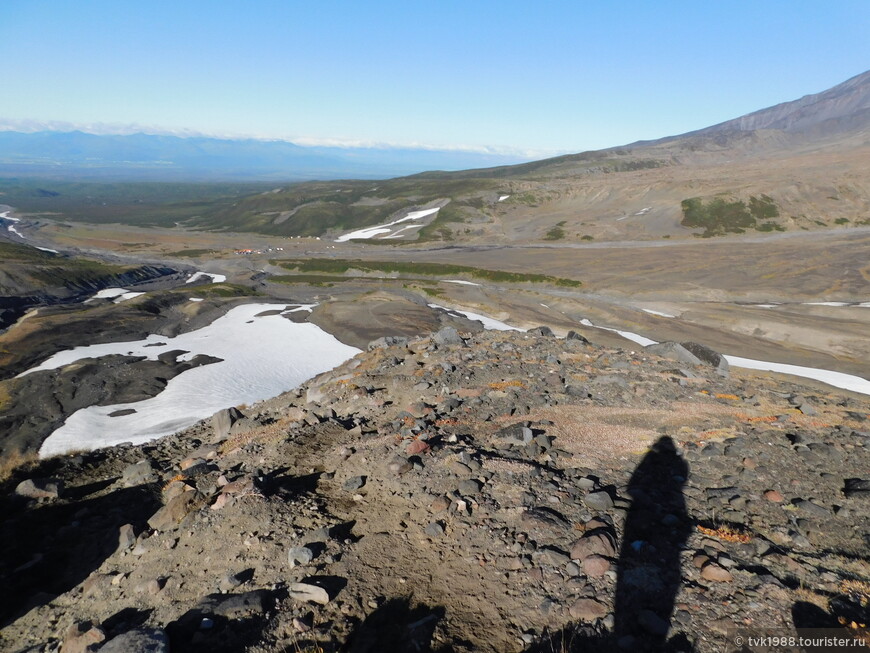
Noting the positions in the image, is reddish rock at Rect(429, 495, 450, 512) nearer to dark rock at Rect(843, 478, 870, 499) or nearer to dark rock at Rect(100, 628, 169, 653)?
dark rock at Rect(100, 628, 169, 653)

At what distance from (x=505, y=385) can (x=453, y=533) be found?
11.3 m

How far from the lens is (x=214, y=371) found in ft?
162

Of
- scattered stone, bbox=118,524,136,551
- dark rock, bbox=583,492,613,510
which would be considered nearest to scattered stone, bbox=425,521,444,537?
dark rock, bbox=583,492,613,510

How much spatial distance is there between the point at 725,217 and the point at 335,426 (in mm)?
175423

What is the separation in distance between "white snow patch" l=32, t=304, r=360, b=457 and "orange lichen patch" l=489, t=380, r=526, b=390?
20.1 m

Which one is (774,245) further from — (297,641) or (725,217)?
(297,641)

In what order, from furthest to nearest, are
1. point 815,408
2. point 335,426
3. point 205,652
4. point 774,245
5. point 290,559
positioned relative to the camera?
1. point 774,245
2. point 815,408
3. point 335,426
4. point 290,559
5. point 205,652

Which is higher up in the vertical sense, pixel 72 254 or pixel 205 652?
pixel 205 652

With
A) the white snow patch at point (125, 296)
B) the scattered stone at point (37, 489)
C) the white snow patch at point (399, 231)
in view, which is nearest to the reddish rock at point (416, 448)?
the scattered stone at point (37, 489)

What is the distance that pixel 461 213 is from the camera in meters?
198

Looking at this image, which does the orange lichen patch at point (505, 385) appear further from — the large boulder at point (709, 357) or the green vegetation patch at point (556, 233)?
the green vegetation patch at point (556, 233)

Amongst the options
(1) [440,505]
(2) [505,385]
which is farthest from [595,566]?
(2) [505,385]

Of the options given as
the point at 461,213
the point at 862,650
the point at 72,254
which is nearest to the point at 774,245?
the point at 461,213

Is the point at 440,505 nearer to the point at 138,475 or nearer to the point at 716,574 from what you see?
the point at 716,574
